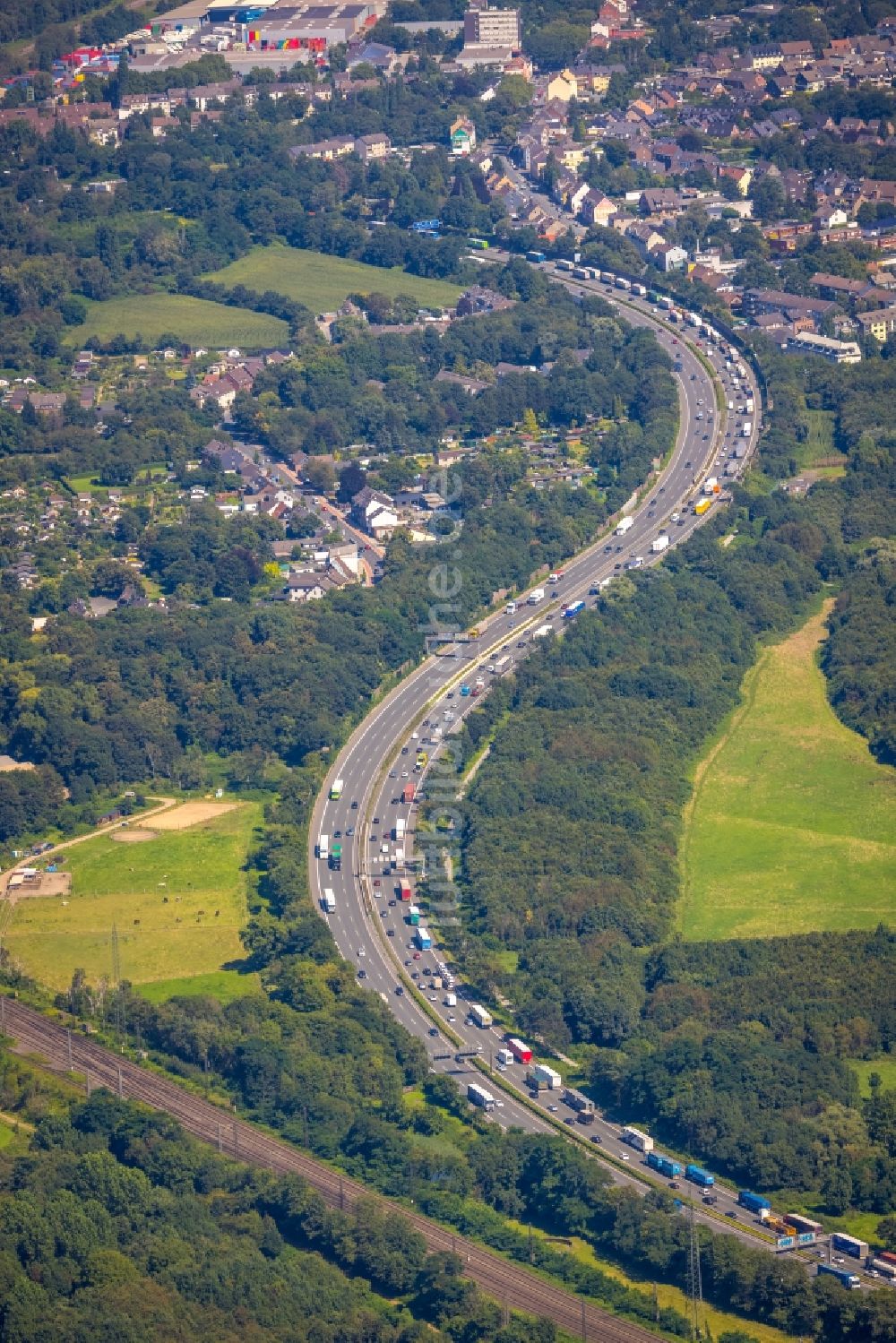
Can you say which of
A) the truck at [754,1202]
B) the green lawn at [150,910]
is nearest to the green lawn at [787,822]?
the green lawn at [150,910]

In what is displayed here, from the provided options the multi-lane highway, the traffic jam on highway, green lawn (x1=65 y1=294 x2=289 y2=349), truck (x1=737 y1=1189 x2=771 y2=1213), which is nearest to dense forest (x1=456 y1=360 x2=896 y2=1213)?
truck (x1=737 y1=1189 x2=771 y2=1213)

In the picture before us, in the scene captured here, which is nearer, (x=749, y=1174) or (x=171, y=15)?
(x=749, y=1174)

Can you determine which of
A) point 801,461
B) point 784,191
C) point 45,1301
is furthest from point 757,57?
point 45,1301

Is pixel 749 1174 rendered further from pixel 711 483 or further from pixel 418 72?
pixel 418 72

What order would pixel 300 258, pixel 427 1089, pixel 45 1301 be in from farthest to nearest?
pixel 300 258 < pixel 427 1089 < pixel 45 1301

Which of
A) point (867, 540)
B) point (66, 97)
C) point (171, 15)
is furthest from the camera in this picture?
point (171, 15)

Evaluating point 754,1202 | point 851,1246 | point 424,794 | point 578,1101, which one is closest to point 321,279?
point 424,794
